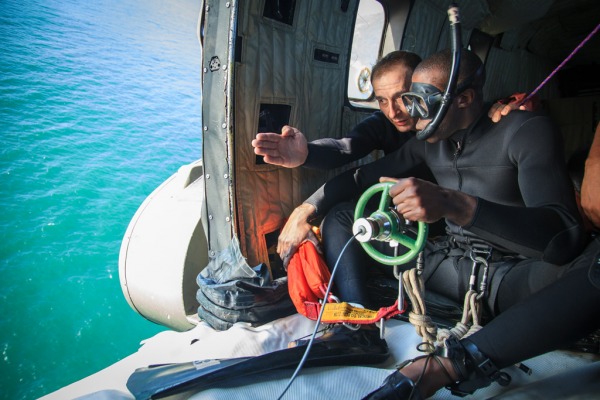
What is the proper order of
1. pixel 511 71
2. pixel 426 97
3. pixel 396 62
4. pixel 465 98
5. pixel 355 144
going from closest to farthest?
pixel 426 97, pixel 465 98, pixel 396 62, pixel 355 144, pixel 511 71

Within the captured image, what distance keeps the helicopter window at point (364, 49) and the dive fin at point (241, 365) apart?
74.7 inches

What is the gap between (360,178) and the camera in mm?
1810

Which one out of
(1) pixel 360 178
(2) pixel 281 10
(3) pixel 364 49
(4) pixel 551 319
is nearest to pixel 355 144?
(1) pixel 360 178

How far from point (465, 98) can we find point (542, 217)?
605 millimetres

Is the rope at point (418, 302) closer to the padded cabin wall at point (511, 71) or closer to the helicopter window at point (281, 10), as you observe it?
the helicopter window at point (281, 10)

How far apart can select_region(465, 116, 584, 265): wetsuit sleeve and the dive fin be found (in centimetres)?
63

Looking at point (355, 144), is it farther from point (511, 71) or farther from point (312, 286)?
point (511, 71)

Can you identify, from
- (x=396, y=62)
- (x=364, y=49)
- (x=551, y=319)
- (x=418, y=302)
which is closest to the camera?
(x=551, y=319)

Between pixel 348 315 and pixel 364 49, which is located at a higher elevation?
pixel 364 49

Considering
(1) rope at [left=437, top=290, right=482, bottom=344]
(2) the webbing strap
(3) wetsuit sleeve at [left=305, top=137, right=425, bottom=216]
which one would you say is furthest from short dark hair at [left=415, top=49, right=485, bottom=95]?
(2) the webbing strap

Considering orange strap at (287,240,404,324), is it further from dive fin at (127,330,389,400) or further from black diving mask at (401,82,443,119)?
black diving mask at (401,82,443,119)

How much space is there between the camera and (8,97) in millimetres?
5938

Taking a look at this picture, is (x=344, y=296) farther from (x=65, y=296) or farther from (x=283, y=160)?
(x=65, y=296)

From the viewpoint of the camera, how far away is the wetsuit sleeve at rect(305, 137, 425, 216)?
1745mm
